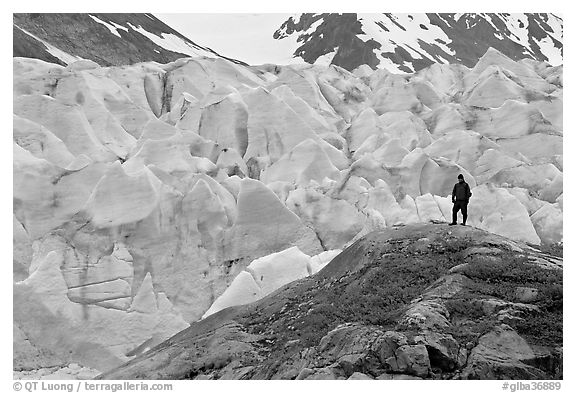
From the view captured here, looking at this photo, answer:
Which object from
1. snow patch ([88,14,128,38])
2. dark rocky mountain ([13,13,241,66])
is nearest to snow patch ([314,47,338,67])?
dark rocky mountain ([13,13,241,66])

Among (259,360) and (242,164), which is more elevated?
(259,360)

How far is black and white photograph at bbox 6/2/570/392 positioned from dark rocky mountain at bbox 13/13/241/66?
1251 inches

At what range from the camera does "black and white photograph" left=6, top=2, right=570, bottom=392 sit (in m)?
12.5

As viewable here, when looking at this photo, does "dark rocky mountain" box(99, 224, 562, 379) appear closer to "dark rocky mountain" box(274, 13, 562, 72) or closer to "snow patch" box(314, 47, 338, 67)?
"dark rocky mountain" box(274, 13, 562, 72)

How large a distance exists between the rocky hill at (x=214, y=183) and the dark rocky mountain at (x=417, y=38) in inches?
2465

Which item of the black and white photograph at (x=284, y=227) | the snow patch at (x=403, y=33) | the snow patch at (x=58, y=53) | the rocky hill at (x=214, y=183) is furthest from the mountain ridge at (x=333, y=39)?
the black and white photograph at (x=284, y=227)

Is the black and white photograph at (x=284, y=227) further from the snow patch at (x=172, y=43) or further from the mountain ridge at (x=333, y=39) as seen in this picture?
the snow patch at (x=172, y=43)

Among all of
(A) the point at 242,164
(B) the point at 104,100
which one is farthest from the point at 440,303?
(B) the point at 104,100

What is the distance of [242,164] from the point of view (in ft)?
132

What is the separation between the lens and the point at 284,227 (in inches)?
1109

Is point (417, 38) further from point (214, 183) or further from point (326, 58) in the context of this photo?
point (214, 183)

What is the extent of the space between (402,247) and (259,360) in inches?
166

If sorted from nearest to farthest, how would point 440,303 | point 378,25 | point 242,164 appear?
point 440,303 < point 242,164 < point 378,25

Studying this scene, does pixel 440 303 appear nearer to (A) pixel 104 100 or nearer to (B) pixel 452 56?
(A) pixel 104 100
